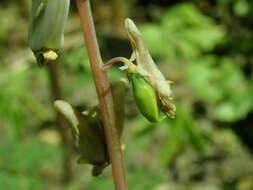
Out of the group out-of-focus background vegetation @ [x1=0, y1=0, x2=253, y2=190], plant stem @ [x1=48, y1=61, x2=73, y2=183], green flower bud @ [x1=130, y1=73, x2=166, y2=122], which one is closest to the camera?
green flower bud @ [x1=130, y1=73, x2=166, y2=122]

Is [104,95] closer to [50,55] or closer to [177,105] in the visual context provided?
[50,55]

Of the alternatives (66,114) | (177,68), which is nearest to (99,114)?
(66,114)

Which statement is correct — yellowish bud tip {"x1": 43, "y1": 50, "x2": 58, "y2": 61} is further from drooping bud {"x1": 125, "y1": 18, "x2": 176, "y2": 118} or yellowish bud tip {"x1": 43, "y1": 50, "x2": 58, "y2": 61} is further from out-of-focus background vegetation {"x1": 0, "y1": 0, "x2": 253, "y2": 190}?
out-of-focus background vegetation {"x1": 0, "y1": 0, "x2": 253, "y2": 190}

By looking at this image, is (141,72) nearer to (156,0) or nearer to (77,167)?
(77,167)

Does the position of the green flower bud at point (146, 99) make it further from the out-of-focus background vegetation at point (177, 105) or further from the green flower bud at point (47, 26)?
the out-of-focus background vegetation at point (177, 105)

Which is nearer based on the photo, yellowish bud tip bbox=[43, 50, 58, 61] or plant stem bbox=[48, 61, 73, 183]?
yellowish bud tip bbox=[43, 50, 58, 61]

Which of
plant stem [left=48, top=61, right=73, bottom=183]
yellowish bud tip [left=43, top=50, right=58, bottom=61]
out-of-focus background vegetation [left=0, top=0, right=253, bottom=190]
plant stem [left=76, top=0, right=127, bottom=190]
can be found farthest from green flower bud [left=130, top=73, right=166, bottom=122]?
plant stem [left=48, top=61, right=73, bottom=183]
